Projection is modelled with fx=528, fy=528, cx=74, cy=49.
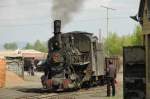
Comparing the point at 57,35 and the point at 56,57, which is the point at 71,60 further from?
the point at 57,35

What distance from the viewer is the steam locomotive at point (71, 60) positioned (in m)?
30.4

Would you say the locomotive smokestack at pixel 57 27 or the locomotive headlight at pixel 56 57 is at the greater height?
the locomotive smokestack at pixel 57 27

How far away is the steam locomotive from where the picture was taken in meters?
30.4

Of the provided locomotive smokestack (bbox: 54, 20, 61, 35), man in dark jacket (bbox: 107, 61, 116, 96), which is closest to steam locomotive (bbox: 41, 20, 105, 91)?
locomotive smokestack (bbox: 54, 20, 61, 35)

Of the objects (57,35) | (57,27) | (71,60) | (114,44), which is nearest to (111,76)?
(71,60)

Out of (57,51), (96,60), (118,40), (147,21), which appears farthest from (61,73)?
(118,40)

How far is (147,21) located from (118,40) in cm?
12208

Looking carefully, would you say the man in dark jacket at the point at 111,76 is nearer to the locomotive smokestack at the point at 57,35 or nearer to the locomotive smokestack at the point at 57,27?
the locomotive smokestack at the point at 57,35

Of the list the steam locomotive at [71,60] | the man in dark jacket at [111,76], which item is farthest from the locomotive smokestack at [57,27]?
the man in dark jacket at [111,76]

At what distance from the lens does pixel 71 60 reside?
31031 millimetres

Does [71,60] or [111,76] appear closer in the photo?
[111,76]

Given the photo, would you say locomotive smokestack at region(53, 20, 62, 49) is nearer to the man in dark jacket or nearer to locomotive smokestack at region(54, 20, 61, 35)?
locomotive smokestack at region(54, 20, 61, 35)

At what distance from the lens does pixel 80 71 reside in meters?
31.8

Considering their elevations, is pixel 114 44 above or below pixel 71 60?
above
